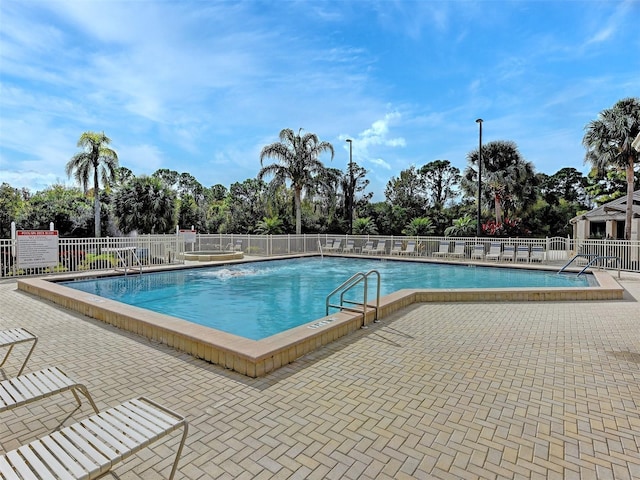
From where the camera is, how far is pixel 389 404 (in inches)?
130

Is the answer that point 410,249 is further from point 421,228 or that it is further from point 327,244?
point 421,228

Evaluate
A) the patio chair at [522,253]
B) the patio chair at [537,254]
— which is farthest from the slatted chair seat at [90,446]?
the patio chair at [537,254]

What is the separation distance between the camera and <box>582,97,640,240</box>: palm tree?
53.6 feet

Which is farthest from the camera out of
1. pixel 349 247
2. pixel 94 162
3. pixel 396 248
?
pixel 94 162

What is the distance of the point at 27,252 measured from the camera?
1045cm

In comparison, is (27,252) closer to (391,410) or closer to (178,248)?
(178,248)

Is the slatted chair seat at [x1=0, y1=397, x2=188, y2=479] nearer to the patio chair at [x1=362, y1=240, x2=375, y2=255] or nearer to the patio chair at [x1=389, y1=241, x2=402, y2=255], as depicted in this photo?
the patio chair at [x1=389, y1=241, x2=402, y2=255]

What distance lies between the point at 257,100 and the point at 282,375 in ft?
46.8

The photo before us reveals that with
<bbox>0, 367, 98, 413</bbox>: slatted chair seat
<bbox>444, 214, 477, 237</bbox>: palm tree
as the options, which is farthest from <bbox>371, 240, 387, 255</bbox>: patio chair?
<bbox>0, 367, 98, 413</bbox>: slatted chair seat

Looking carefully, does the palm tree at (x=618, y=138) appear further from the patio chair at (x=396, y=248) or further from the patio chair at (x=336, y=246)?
the patio chair at (x=336, y=246)

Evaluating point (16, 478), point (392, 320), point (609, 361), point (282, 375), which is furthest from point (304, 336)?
point (609, 361)

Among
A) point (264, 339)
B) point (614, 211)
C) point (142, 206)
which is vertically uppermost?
point (142, 206)

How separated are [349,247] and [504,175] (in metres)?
11.4

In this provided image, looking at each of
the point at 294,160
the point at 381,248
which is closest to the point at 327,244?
the point at 381,248
